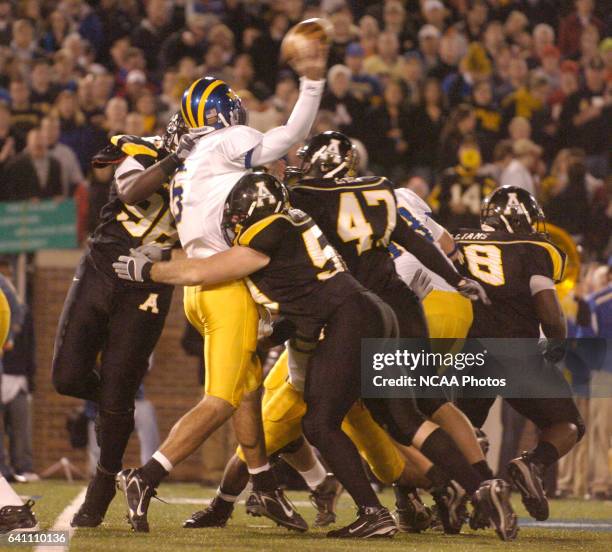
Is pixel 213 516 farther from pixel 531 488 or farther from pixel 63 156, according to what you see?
pixel 63 156

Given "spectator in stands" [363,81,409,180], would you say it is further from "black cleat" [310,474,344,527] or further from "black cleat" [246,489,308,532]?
"black cleat" [246,489,308,532]

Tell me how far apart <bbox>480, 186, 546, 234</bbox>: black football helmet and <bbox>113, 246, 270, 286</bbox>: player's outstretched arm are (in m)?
1.83

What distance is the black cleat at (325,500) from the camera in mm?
7199

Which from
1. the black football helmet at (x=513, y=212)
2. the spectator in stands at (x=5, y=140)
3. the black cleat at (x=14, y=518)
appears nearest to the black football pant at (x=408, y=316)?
the black football helmet at (x=513, y=212)

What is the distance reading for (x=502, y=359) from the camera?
24.1ft

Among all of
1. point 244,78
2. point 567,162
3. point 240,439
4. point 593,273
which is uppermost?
point 244,78

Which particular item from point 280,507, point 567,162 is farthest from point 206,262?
point 567,162

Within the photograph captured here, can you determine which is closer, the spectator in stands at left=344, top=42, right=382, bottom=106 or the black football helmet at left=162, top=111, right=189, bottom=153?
the black football helmet at left=162, top=111, right=189, bottom=153

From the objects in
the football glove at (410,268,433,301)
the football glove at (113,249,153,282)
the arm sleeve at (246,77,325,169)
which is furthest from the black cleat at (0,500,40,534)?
Answer: the football glove at (410,268,433,301)

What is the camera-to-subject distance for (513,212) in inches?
294

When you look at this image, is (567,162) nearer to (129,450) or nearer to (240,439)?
(129,450)

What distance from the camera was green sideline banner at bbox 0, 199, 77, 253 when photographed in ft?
38.7

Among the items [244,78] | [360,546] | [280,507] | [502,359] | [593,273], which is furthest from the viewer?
[244,78]

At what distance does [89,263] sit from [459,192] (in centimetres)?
563
